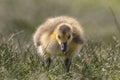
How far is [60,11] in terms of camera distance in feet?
65.9

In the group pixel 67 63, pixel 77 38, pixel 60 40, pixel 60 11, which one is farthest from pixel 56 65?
pixel 60 11

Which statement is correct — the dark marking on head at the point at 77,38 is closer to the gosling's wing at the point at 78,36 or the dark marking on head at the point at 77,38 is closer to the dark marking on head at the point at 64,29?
the gosling's wing at the point at 78,36

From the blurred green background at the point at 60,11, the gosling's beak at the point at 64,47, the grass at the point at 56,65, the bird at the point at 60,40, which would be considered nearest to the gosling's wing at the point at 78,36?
the bird at the point at 60,40

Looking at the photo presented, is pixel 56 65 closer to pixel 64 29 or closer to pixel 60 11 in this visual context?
pixel 64 29

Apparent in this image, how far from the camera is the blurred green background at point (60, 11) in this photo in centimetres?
1962

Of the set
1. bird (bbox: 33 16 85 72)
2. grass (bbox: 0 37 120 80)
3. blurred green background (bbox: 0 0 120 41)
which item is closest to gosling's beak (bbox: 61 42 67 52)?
bird (bbox: 33 16 85 72)

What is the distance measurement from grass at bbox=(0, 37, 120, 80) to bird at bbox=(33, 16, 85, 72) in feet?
0.34

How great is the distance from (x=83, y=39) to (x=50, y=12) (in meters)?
12.0

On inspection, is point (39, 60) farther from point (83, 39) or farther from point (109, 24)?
point (109, 24)

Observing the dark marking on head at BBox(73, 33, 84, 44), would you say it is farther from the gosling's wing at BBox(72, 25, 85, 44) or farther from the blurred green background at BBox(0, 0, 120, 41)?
A: the blurred green background at BBox(0, 0, 120, 41)

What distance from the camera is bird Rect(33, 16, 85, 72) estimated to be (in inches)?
330

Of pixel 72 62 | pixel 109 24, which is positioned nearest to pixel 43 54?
pixel 72 62

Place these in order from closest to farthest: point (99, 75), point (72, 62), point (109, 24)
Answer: point (99, 75)
point (72, 62)
point (109, 24)

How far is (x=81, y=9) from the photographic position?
21094 mm
